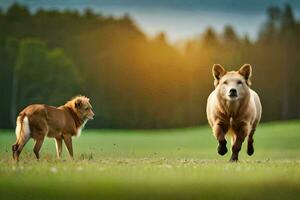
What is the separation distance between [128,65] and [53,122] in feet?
2.11

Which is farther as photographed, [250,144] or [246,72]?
[250,144]

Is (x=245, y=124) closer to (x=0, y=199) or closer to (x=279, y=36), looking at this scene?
(x=279, y=36)

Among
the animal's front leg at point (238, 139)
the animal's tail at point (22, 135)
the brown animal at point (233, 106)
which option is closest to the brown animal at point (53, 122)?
the animal's tail at point (22, 135)

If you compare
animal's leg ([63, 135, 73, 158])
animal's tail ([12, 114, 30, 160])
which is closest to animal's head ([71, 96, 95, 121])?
animal's leg ([63, 135, 73, 158])

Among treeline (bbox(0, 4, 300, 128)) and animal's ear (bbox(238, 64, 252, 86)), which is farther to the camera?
treeline (bbox(0, 4, 300, 128))

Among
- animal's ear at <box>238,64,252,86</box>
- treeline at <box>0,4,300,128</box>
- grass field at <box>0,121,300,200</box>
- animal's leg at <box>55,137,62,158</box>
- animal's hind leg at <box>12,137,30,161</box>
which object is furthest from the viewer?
treeline at <box>0,4,300,128</box>

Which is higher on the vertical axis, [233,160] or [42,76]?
[42,76]

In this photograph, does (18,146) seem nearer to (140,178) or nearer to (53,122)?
(53,122)

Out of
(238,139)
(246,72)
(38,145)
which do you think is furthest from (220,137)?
(38,145)

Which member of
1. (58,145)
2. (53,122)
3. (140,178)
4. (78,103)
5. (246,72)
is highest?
(246,72)

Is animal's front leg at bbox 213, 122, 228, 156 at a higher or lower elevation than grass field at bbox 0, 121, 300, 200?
higher

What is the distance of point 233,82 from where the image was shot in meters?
7.05

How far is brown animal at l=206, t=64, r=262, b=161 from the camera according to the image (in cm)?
708

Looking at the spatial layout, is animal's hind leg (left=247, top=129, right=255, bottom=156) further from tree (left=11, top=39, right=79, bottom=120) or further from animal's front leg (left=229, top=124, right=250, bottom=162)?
tree (left=11, top=39, right=79, bottom=120)
